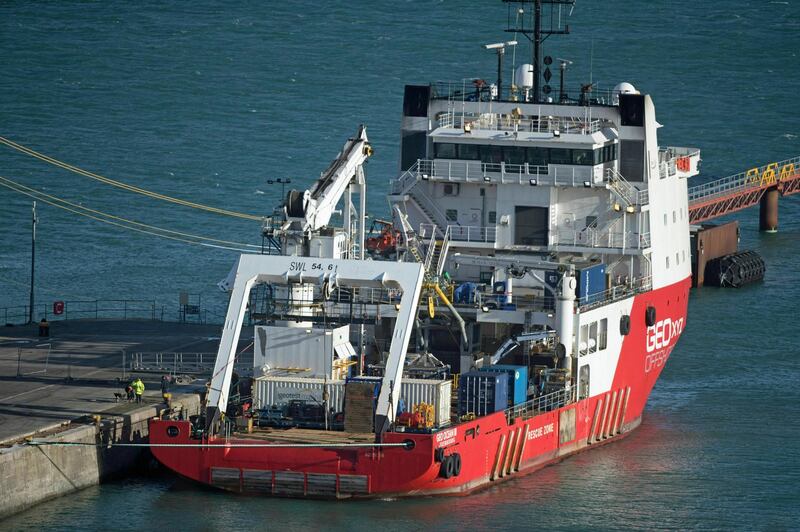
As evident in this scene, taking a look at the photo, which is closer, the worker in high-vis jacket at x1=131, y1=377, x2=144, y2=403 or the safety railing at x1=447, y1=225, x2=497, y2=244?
the worker in high-vis jacket at x1=131, y1=377, x2=144, y2=403

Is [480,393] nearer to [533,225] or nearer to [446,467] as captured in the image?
[446,467]

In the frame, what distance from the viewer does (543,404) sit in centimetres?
5056

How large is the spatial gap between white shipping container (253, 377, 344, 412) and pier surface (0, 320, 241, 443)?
365 centimetres

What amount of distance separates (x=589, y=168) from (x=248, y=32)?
75.8 m

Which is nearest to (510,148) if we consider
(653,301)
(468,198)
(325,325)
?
(468,198)

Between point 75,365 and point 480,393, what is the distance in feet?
46.5

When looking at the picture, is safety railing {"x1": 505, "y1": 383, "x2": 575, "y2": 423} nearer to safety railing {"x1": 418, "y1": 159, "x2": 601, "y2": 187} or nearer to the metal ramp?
safety railing {"x1": 418, "y1": 159, "x2": 601, "y2": 187}

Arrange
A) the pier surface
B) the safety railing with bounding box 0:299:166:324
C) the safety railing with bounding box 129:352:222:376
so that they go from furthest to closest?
the safety railing with bounding box 0:299:166:324 → the safety railing with bounding box 129:352:222:376 → the pier surface

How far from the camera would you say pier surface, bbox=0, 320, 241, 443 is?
4788 cm

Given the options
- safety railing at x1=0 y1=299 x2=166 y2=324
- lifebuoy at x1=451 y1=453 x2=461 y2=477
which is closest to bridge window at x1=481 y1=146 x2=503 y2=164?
lifebuoy at x1=451 y1=453 x2=461 y2=477

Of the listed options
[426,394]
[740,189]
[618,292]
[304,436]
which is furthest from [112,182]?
[304,436]

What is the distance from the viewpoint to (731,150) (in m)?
109

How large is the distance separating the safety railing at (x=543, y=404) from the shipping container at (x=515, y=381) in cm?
19

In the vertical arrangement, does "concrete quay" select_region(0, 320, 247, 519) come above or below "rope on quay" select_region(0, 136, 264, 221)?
below
